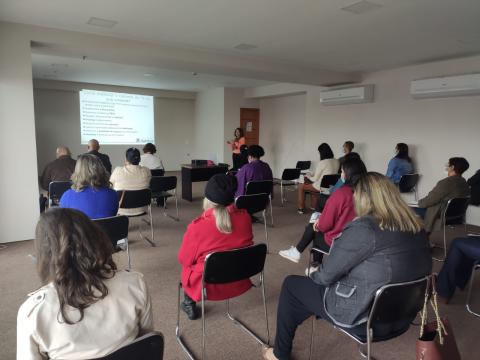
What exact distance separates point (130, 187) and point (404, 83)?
528 centimetres

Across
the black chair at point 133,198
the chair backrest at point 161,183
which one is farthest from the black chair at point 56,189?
the chair backrest at point 161,183

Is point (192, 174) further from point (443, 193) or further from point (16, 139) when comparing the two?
point (443, 193)

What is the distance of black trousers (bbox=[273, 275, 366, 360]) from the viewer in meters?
1.84

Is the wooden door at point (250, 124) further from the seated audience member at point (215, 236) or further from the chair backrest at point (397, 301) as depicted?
the chair backrest at point (397, 301)

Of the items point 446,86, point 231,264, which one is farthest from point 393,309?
point 446,86

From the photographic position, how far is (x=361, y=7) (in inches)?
133

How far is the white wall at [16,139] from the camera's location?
3.92 meters

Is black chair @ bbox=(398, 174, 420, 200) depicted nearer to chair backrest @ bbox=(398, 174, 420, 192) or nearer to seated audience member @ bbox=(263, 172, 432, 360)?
chair backrest @ bbox=(398, 174, 420, 192)

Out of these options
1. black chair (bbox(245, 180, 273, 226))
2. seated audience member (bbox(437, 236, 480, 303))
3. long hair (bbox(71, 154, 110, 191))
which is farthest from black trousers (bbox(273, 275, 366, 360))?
black chair (bbox(245, 180, 273, 226))

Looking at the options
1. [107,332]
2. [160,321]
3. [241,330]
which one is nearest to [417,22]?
[241,330]

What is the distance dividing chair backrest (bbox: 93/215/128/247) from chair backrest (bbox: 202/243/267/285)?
1104 millimetres

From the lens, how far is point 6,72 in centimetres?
390

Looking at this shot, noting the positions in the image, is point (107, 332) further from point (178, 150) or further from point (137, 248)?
point (178, 150)

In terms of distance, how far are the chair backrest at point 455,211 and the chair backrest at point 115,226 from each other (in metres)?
3.19
